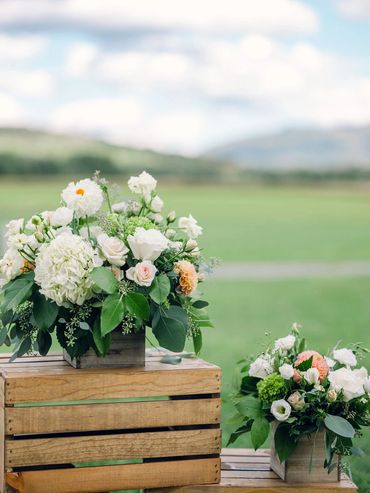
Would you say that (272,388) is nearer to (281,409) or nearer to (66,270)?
(281,409)

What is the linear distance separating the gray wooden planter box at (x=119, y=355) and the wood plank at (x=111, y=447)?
0.27 m

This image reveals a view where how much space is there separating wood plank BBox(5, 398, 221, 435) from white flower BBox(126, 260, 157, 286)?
18.9 inches

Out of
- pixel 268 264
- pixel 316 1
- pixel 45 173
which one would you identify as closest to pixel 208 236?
pixel 268 264

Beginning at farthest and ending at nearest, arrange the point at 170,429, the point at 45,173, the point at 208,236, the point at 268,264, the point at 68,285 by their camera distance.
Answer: the point at 45,173, the point at 208,236, the point at 268,264, the point at 170,429, the point at 68,285

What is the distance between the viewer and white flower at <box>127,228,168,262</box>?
10.8 ft

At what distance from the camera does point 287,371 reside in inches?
138

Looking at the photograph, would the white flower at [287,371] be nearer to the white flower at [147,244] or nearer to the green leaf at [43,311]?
the white flower at [147,244]

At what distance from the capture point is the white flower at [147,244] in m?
3.28

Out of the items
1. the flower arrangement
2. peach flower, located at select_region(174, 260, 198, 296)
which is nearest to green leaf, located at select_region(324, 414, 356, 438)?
the flower arrangement

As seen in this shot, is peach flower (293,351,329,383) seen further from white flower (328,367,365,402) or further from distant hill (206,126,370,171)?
distant hill (206,126,370,171)

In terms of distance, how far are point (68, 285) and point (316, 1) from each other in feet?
120

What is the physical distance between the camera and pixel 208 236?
907 inches

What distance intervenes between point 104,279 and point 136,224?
310 mm

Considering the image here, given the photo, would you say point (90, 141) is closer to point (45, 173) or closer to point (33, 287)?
point (45, 173)
